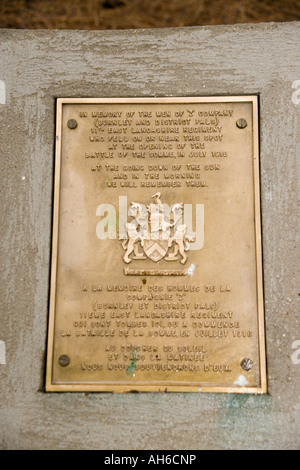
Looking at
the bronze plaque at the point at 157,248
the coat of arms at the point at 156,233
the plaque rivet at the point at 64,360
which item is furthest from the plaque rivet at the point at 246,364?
the plaque rivet at the point at 64,360

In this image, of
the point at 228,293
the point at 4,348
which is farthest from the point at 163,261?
the point at 4,348

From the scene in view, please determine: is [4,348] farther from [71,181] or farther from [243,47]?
[243,47]

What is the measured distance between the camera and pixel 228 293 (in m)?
2.45

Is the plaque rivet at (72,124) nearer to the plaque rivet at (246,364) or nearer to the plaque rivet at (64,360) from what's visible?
A: the plaque rivet at (64,360)

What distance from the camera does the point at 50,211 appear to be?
257 cm

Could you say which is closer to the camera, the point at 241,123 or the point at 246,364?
the point at 246,364

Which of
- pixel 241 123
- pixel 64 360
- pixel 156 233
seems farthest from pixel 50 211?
pixel 241 123

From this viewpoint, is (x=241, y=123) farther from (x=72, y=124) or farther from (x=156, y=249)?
(x=72, y=124)

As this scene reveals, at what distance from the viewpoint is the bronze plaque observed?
2.41 metres

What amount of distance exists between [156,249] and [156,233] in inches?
4.0

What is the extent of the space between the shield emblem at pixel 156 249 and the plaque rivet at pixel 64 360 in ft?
2.63

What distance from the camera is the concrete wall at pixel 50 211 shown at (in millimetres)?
2357

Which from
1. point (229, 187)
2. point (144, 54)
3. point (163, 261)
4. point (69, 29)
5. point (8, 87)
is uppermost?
point (69, 29)

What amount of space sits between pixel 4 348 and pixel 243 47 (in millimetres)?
2500
